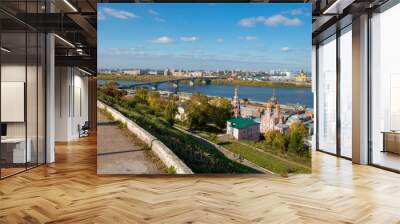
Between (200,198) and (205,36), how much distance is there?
284cm

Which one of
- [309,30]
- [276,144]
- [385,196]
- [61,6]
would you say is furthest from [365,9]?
[61,6]

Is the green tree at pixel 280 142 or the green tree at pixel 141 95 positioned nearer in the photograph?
the green tree at pixel 280 142

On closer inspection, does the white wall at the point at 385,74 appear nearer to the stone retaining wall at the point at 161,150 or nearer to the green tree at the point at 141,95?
the stone retaining wall at the point at 161,150

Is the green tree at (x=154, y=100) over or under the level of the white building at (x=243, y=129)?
over

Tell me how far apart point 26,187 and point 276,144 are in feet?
12.4

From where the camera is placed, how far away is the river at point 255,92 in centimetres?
650

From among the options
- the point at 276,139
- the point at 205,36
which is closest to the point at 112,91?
the point at 205,36

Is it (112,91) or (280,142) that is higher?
(112,91)

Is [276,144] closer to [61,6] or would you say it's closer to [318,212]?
[318,212]

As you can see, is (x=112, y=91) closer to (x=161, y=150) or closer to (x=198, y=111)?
(x=161, y=150)

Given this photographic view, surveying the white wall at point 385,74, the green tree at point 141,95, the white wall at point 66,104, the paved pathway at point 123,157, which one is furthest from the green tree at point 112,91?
the white wall at point 66,104

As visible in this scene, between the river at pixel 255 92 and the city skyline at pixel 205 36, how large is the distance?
12.8 inches

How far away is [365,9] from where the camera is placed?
7668 millimetres

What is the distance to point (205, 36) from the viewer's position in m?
6.58
